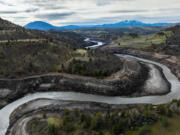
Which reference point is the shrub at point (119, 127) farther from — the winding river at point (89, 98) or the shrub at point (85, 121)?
the winding river at point (89, 98)

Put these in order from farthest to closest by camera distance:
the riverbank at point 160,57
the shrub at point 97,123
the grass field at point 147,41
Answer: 1. the grass field at point 147,41
2. the riverbank at point 160,57
3. the shrub at point 97,123

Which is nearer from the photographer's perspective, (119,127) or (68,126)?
(119,127)

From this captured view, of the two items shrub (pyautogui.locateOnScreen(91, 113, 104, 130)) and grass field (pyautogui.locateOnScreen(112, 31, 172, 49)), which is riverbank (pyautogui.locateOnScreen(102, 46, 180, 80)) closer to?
grass field (pyautogui.locateOnScreen(112, 31, 172, 49))

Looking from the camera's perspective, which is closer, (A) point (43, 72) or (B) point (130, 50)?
(A) point (43, 72)

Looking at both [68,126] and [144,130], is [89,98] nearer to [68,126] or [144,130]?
[68,126]

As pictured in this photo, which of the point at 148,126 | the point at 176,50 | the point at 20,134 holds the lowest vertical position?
the point at 20,134

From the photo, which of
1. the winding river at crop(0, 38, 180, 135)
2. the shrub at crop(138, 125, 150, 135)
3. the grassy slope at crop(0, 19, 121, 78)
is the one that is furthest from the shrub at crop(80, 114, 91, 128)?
the grassy slope at crop(0, 19, 121, 78)

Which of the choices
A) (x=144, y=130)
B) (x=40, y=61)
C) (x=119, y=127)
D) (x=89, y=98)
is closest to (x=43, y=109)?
(x=89, y=98)

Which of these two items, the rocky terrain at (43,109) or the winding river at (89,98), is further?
the winding river at (89,98)

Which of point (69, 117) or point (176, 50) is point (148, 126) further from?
point (176, 50)

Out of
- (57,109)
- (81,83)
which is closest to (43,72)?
(81,83)

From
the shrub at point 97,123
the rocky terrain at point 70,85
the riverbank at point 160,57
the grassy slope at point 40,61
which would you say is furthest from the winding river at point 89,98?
the riverbank at point 160,57
